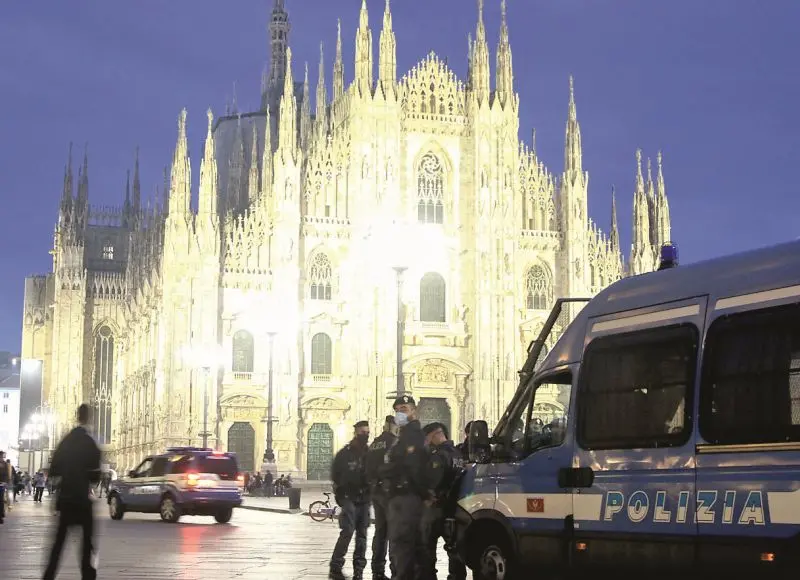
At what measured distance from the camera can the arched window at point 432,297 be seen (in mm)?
57250

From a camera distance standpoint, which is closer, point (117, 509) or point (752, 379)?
point (752, 379)

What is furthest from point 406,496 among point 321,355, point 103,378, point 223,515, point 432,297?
point 103,378

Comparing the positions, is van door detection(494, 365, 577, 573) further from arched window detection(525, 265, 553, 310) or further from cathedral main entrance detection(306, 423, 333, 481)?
arched window detection(525, 265, 553, 310)

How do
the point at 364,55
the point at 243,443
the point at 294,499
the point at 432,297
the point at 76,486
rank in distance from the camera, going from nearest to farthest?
the point at 76,486
the point at 294,499
the point at 243,443
the point at 364,55
the point at 432,297

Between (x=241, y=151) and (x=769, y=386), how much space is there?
6605 centimetres

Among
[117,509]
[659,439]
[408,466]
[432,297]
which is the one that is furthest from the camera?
[432,297]

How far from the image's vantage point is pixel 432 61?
58219mm

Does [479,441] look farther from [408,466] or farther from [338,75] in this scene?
[338,75]

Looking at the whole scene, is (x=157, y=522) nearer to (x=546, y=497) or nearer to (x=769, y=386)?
(x=546, y=497)

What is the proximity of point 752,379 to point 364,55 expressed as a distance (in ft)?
160

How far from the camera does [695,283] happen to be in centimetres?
983

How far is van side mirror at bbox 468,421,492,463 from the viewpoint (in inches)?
452

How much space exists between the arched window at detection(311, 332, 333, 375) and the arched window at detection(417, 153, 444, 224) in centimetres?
739

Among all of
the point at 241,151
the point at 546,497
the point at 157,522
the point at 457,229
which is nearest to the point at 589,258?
the point at 457,229
